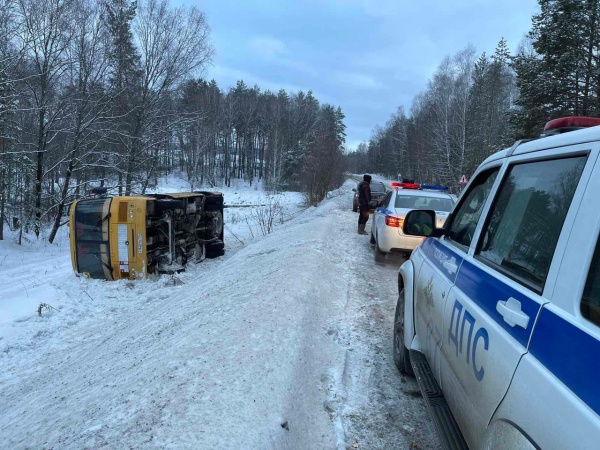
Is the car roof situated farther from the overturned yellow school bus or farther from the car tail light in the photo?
the overturned yellow school bus

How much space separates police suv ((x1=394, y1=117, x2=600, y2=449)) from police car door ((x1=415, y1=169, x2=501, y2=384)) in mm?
14

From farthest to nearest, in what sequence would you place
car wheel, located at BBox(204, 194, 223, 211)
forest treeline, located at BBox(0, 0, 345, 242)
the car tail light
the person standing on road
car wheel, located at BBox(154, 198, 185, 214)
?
forest treeline, located at BBox(0, 0, 345, 242)
the person standing on road
car wheel, located at BBox(204, 194, 223, 211)
car wheel, located at BBox(154, 198, 185, 214)
the car tail light

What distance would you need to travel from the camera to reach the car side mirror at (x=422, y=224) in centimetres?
349

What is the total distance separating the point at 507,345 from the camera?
1.58 m

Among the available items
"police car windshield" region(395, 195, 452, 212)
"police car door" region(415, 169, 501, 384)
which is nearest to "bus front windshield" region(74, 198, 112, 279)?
"police car windshield" region(395, 195, 452, 212)

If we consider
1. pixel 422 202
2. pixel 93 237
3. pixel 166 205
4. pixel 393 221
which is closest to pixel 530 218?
pixel 393 221

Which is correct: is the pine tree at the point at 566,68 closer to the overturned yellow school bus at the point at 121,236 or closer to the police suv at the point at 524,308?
the overturned yellow school bus at the point at 121,236

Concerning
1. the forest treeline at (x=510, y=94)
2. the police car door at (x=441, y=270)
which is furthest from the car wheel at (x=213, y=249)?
the forest treeline at (x=510, y=94)

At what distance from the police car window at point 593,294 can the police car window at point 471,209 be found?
1.30 meters

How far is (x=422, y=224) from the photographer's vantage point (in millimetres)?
3541

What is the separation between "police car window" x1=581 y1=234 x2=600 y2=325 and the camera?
1.25m

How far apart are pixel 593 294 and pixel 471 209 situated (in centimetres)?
170

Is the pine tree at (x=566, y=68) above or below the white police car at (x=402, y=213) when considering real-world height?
above

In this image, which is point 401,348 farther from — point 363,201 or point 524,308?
point 363,201
